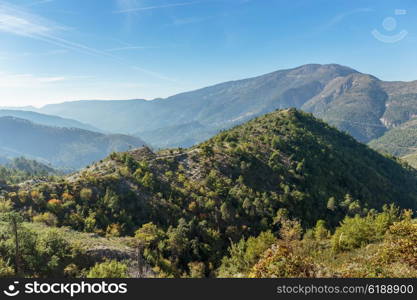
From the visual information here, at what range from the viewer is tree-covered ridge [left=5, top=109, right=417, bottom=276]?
62625mm

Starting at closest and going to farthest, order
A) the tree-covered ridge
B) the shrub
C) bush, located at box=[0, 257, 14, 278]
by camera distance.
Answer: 1. the shrub
2. bush, located at box=[0, 257, 14, 278]
3. the tree-covered ridge

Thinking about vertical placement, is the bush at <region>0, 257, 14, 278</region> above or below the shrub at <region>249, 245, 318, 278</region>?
below

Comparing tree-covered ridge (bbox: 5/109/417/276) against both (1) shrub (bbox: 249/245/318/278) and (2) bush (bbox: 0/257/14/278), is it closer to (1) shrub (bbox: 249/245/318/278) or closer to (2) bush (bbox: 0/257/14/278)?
(2) bush (bbox: 0/257/14/278)

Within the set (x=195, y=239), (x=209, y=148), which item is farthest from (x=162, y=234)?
(x=209, y=148)

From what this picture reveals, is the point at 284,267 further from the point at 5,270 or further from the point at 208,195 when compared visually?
the point at 208,195

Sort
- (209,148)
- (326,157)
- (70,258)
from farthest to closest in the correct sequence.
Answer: (326,157)
(209,148)
(70,258)

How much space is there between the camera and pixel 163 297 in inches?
587

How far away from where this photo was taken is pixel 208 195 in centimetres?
Result: 8831

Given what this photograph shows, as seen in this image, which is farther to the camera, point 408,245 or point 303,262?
point 408,245

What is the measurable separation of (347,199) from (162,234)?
242 feet

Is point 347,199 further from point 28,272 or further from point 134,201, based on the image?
point 28,272

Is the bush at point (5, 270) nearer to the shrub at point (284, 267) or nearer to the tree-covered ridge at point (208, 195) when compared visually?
the tree-covered ridge at point (208, 195)

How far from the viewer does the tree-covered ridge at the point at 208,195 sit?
62.6 metres

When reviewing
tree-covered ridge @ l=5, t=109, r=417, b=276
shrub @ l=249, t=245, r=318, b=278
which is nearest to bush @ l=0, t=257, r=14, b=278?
tree-covered ridge @ l=5, t=109, r=417, b=276
